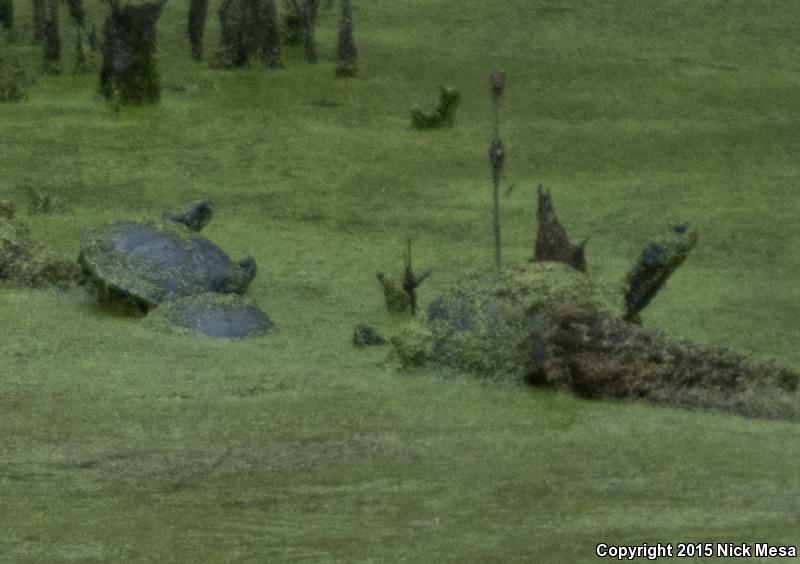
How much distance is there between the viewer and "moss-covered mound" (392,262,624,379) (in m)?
6.00

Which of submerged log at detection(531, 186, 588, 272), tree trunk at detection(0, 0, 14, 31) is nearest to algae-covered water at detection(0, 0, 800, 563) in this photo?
tree trunk at detection(0, 0, 14, 31)

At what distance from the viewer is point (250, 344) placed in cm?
655

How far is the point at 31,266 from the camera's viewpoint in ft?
24.7

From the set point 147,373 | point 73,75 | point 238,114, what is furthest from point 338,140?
point 147,373

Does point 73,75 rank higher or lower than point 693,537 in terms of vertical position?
higher

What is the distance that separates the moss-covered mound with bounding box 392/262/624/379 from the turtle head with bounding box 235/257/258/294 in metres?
1.30

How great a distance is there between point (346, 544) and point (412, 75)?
9.29m

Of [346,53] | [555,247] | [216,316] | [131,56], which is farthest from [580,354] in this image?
[346,53]

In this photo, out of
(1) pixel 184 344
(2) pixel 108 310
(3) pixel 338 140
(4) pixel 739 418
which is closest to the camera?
(4) pixel 739 418

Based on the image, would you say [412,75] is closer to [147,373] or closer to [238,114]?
[238,114]

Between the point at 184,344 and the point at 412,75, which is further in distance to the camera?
the point at 412,75

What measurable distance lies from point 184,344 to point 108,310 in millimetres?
790

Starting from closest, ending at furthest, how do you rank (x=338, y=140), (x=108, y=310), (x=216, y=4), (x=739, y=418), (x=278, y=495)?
(x=278, y=495) < (x=739, y=418) < (x=108, y=310) < (x=338, y=140) < (x=216, y=4)

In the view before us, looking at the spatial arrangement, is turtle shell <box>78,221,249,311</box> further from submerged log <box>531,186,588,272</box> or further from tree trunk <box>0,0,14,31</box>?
tree trunk <box>0,0,14,31</box>
